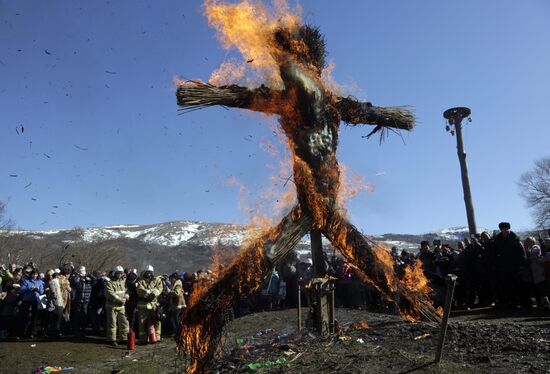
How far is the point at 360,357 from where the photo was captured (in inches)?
211

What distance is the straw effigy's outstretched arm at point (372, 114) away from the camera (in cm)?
732

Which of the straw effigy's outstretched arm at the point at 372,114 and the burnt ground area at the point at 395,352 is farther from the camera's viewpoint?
the straw effigy's outstretched arm at the point at 372,114

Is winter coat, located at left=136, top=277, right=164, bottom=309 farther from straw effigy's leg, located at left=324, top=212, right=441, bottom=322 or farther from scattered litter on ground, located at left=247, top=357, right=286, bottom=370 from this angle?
scattered litter on ground, located at left=247, top=357, right=286, bottom=370

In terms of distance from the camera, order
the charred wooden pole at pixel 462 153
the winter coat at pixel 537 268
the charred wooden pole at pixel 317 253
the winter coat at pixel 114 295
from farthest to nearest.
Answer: the charred wooden pole at pixel 462 153, the winter coat at pixel 114 295, the winter coat at pixel 537 268, the charred wooden pole at pixel 317 253

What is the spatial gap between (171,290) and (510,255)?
9.66 metres

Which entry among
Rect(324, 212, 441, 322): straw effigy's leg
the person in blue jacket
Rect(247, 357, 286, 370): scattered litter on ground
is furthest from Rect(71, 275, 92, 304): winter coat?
Rect(247, 357, 286, 370): scattered litter on ground

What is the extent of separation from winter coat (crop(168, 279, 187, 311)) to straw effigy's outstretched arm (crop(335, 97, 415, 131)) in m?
8.89

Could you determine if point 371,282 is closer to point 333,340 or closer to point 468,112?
point 333,340

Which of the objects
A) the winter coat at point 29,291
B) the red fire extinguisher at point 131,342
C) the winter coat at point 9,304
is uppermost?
the winter coat at point 29,291

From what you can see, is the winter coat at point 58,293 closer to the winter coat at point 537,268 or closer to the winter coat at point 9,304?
the winter coat at point 9,304

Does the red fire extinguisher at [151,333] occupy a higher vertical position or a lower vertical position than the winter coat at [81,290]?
lower

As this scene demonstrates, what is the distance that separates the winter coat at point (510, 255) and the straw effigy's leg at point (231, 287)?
777 cm

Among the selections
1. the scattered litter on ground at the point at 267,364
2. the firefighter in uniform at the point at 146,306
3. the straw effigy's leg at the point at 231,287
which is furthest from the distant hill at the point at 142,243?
the scattered litter on ground at the point at 267,364

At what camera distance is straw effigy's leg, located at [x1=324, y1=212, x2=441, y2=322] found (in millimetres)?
6711
